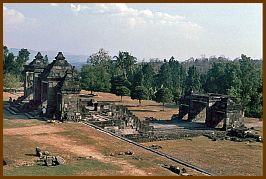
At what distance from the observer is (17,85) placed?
191 feet

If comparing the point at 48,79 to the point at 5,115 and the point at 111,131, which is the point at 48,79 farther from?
the point at 111,131

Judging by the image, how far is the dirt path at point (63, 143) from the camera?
1881 centimetres

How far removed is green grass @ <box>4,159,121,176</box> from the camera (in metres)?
16.8

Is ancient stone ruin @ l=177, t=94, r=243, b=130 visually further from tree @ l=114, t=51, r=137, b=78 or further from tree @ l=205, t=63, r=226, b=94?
tree @ l=114, t=51, r=137, b=78

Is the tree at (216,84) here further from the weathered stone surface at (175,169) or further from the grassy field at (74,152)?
the weathered stone surface at (175,169)

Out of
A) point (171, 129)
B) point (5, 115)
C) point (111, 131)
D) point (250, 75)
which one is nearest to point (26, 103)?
point (5, 115)

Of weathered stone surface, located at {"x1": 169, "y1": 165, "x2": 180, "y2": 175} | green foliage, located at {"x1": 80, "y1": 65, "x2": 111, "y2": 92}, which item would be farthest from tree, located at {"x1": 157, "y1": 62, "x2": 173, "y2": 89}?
weathered stone surface, located at {"x1": 169, "y1": 165, "x2": 180, "y2": 175}

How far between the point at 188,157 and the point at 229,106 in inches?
572

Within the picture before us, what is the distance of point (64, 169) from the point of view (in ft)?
58.1

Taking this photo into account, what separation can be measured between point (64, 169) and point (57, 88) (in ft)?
60.6

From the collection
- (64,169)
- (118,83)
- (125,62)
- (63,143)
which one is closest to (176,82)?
(125,62)

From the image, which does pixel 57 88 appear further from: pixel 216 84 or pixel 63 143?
pixel 216 84

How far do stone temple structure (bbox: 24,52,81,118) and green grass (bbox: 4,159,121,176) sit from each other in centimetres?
1363

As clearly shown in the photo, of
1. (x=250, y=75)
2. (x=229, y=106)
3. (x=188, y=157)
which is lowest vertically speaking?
(x=188, y=157)
